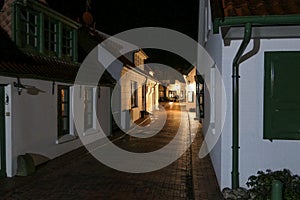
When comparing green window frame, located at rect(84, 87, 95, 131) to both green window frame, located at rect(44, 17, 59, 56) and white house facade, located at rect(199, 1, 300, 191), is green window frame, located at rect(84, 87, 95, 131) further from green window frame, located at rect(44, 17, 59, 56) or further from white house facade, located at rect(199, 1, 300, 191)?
white house facade, located at rect(199, 1, 300, 191)

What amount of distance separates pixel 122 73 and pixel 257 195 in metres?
12.0

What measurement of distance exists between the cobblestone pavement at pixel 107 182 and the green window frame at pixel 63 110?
100 centimetres

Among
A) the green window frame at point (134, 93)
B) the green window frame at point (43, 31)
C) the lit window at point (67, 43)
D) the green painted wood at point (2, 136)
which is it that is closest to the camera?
the green painted wood at point (2, 136)

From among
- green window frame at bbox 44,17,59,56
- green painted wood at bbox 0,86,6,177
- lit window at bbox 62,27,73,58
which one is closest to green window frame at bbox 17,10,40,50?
green window frame at bbox 44,17,59,56

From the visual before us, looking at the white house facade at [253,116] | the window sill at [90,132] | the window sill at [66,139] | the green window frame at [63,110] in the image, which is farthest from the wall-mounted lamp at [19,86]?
the white house facade at [253,116]

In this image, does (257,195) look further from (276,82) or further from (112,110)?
(112,110)

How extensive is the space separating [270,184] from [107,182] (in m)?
3.57

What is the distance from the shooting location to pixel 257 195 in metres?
5.25

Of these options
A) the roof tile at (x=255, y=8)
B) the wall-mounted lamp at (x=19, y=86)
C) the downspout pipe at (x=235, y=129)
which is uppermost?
the roof tile at (x=255, y=8)

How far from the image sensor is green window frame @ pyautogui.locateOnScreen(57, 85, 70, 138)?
10062mm

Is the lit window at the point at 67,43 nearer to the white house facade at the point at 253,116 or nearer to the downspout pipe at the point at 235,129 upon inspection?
the white house facade at the point at 253,116

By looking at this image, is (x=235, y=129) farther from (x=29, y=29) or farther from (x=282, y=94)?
(x=29, y=29)

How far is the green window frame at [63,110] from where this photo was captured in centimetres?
1006

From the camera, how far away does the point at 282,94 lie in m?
5.75
